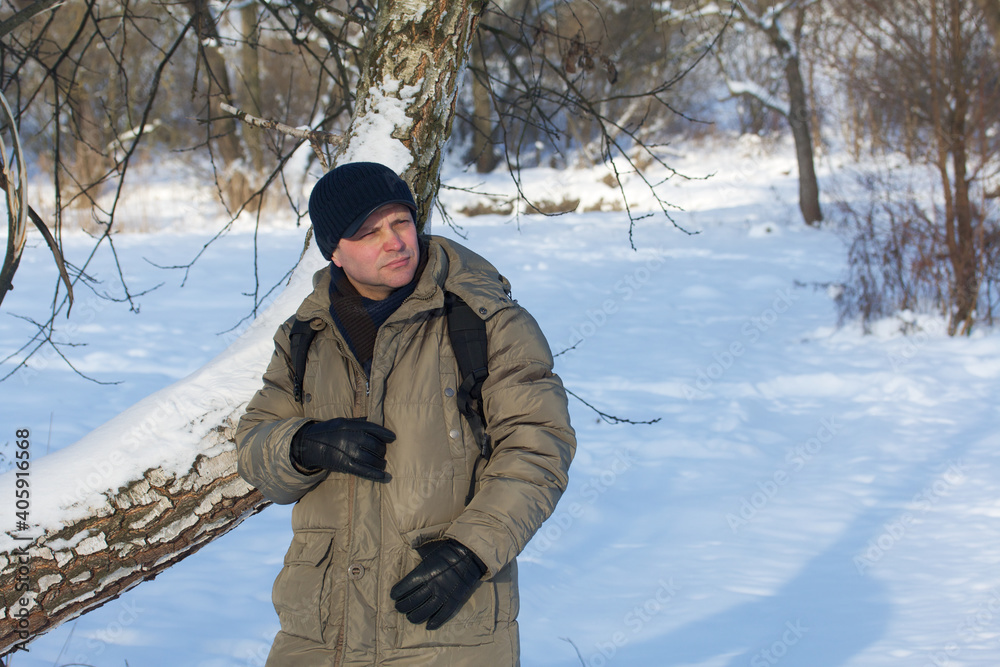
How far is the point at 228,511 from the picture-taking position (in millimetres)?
1874

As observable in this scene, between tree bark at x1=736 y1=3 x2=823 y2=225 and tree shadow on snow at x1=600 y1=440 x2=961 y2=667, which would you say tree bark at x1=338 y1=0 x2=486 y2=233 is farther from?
tree bark at x1=736 y1=3 x2=823 y2=225

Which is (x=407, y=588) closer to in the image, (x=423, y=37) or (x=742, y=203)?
(x=423, y=37)

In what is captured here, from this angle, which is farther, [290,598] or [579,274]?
[579,274]

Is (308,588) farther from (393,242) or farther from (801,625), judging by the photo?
(801,625)

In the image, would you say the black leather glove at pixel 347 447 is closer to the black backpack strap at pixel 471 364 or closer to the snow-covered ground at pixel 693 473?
the black backpack strap at pixel 471 364

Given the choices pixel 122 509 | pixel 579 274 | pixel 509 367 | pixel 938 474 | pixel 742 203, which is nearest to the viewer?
pixel 509 367

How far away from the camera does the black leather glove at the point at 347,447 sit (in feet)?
4.56

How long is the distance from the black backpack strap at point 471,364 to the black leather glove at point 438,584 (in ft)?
0.43

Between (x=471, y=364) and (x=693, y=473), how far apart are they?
330 cm

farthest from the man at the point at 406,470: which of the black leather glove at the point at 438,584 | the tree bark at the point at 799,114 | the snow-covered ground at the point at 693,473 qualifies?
the tree bark at the point at 799,114

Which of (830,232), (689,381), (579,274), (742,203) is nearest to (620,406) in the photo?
(689,381)

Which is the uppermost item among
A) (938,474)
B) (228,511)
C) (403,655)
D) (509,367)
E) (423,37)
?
(423,37)

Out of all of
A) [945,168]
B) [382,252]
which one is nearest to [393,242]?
[382,252]

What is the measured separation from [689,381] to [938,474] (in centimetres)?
198
